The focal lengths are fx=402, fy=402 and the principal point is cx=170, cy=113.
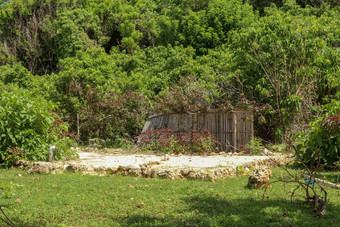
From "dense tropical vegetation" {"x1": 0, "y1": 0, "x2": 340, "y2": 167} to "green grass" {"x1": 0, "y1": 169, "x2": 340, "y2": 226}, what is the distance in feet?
3.55

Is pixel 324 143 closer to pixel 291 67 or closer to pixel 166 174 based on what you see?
pixel 166 174

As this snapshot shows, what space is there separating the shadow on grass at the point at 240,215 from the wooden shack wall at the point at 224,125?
5.61m

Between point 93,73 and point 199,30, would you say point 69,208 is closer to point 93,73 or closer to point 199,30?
point 93,73

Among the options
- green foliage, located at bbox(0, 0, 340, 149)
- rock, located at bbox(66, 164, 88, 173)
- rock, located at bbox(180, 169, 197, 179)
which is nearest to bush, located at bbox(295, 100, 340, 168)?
green foliage, located at bbox(0, 0, 340, 149)

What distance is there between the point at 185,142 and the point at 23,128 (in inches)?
165

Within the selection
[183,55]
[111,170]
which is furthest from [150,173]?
[183,55]

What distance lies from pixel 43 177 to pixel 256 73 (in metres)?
7.57

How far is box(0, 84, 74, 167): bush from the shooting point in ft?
26.9

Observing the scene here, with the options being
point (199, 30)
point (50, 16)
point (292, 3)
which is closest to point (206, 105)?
point (199, 30)

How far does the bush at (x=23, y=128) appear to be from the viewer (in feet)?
26.9

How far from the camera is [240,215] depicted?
4492mm

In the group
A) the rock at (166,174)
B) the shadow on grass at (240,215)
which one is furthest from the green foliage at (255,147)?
the shadow on grass at (240,215)

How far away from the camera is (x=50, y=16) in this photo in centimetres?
2289

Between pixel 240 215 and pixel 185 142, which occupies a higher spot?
pixel 240 215
